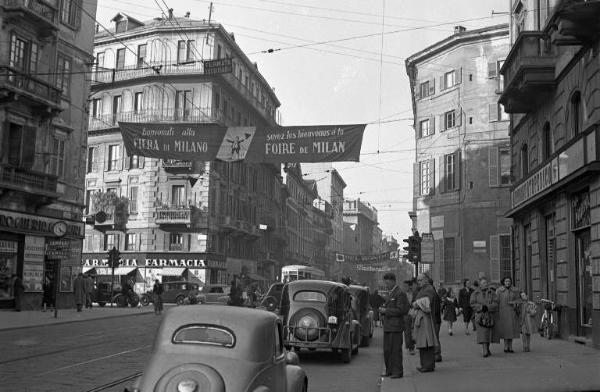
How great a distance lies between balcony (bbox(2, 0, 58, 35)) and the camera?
28484 millimetres

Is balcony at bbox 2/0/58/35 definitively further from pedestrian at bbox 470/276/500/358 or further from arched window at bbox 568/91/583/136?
pedestrian at bbox 470/276/500/358

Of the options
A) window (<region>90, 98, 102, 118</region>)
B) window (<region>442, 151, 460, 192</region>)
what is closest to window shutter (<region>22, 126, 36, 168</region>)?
window (<region>442, 151, 460, 192</region>)

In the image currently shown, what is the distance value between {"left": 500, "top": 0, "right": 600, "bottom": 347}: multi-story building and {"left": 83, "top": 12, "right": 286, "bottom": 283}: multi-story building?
32.2 meters

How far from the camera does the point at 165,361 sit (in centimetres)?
584

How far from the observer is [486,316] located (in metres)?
14.6

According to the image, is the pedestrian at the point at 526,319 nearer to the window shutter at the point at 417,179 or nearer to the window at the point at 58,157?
the window at the point at 58,157

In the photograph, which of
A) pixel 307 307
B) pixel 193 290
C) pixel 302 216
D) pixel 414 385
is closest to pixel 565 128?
pixel 307 307

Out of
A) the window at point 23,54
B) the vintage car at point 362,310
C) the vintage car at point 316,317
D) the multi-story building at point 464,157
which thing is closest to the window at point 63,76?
the window at point 23,54

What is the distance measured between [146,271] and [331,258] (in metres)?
66.5

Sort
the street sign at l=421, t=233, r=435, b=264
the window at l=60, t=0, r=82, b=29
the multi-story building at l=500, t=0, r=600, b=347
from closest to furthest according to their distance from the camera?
the multi-story building at l=500, t=0, r=600, b=347, the street sign at l=421, t=233, r=435, b=264, the window at l=60, t=0, r=82, b=29

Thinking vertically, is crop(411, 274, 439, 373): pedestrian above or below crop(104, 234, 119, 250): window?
below

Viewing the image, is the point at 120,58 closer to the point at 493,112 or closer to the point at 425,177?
the point at 425,177

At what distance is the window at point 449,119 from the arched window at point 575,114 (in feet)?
67.6

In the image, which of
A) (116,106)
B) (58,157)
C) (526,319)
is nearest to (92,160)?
(116,106)
